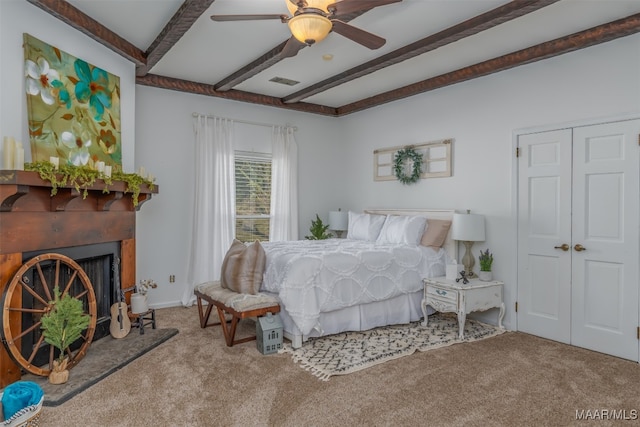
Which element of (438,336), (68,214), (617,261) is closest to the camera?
(68,214)

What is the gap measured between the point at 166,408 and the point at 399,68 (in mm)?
4013

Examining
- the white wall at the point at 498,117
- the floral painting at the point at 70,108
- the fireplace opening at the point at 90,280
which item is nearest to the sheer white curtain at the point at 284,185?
the white wall at the point at 498,117

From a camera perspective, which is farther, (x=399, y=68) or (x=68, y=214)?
(x=399, y=68)

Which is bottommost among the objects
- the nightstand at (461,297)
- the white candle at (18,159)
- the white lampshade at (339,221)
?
the nightstand at (461,297)

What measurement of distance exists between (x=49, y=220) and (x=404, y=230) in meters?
3.44

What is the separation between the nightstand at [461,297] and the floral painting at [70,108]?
3.38 metres

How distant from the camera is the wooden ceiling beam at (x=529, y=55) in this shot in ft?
10.7

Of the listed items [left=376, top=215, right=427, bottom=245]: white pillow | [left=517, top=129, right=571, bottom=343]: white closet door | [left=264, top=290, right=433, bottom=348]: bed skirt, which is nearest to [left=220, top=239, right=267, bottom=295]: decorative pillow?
[left=264, top=290, right=433, bottom=348]: bed skirt

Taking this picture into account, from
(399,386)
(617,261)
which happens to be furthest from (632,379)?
(399,386)

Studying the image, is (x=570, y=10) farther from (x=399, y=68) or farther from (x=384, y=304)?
(x=384, y=304)

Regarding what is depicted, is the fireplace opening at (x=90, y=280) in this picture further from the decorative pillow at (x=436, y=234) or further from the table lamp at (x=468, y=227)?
the table lamp at (x=468, y=227)

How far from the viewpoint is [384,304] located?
4.13 meters

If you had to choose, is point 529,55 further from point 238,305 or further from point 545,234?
point 238,305

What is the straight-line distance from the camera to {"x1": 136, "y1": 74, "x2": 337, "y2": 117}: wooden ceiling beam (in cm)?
481
